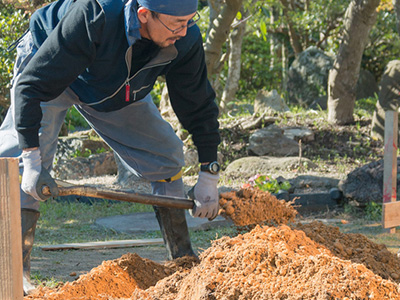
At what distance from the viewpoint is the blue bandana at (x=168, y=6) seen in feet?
9.47

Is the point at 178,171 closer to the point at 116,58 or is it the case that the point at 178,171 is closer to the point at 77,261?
the point at 116,58

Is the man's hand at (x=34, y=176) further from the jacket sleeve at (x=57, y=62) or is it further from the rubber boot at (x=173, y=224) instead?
the rubber boot at (x=173, y=224)

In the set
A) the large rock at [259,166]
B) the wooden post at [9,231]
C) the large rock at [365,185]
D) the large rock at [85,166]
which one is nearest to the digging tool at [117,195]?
the wooden post at [9,231]

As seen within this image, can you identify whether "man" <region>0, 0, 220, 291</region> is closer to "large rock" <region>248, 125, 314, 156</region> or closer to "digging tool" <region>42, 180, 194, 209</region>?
"digging tool" <region>42, 180, 194, 209</region>

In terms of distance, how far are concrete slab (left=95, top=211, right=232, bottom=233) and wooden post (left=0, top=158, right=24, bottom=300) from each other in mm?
3851

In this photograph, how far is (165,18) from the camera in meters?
2.94

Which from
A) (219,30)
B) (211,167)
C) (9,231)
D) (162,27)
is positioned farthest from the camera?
(219,30)

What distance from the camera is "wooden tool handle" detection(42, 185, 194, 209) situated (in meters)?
2.95

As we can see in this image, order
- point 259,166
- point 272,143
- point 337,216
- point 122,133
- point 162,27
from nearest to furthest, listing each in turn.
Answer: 1. point 162,27
2. point 122,133
3. point 337,216
4. point 259,166
5. point 272,143

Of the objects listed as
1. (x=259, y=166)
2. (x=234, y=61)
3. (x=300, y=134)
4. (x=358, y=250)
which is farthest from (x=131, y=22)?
(x=234, y=61)

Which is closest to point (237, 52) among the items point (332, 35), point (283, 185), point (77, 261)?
point (332, 35)

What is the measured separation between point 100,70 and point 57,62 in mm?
293

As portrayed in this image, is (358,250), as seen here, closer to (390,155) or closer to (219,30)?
(390,155)

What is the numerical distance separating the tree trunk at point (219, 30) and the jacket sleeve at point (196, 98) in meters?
4.55
